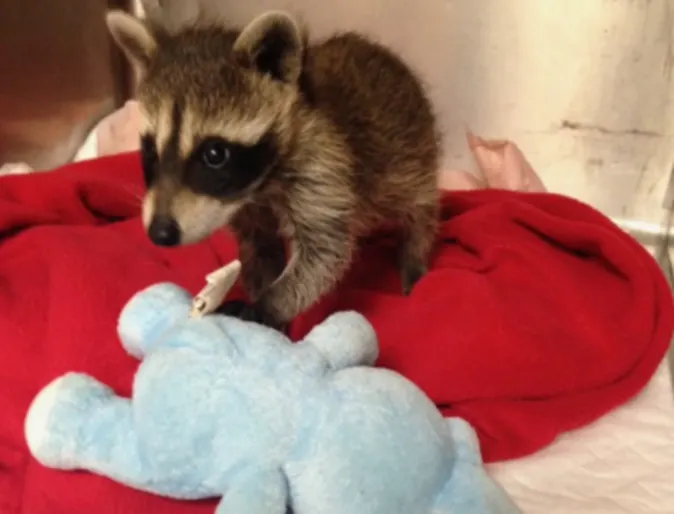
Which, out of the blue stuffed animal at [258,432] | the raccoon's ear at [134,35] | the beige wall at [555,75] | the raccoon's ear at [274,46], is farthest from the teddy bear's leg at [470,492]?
the beige wall at [555,75]

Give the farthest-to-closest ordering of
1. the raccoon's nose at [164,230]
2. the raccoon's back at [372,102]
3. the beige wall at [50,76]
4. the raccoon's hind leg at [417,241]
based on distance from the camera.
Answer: the beige wall at [50,76]
the raccoon's hind leg at [417,241]
the raccoon's back at [372,102]
the raccoon's nose at [164,230]

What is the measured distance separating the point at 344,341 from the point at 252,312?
320 mm

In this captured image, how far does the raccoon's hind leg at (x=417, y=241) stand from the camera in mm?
1738

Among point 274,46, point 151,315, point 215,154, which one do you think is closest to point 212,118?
point 215,154

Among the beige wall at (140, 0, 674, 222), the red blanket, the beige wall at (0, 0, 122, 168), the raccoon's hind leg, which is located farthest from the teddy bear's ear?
the beige wall at (140, 0, 674, 222)

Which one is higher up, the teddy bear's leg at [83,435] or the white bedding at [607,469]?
the teddy bear's leg at [83,435]

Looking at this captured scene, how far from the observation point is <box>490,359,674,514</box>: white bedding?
1.30 meters

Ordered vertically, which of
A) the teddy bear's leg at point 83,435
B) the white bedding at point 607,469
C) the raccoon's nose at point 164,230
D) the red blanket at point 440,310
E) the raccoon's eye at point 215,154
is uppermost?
the raccoon's eye at point 215,154

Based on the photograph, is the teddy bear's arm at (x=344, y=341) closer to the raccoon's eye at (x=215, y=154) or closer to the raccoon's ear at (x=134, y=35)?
the raccoon's eye at (x=215, y=154)

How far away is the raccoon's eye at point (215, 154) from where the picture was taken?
1.22 meters

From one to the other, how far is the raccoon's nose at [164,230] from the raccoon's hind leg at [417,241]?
0.64 meters

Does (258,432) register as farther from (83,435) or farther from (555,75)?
(555,75)

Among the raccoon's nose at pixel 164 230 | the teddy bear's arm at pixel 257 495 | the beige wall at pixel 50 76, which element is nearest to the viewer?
the teddy bear's arm at pixel 257 495

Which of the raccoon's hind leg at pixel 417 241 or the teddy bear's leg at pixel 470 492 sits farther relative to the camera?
the raccoon's hind leg at pixel 417 241
